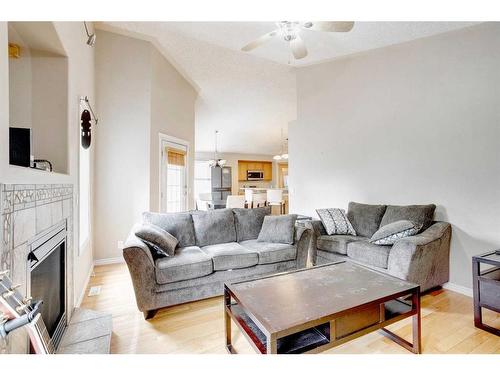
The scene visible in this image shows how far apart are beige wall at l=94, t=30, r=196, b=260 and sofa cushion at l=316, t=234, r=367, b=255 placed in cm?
257

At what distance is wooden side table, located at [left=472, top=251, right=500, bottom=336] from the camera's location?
194 cm

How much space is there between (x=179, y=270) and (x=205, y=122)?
6.11 meters

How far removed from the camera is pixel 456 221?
2.78 meters

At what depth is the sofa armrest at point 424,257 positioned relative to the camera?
7.75 ft

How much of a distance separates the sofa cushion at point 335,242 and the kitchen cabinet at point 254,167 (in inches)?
298

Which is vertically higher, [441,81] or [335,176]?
[441,81]

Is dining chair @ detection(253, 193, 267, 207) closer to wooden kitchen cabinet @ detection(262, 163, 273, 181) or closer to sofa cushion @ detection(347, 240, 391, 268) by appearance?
wooden kitchen cabinet @ detection(262, 163, 273, 181)

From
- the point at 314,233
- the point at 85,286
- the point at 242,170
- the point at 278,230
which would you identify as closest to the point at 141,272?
the point at 85,286

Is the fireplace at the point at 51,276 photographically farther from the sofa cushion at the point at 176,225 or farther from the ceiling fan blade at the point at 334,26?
the ceiling fan blade at the point at 334,26

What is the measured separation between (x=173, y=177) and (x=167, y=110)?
3.88 ft

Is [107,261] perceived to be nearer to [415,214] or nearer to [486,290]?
[415,214]

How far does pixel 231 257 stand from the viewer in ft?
8.23
